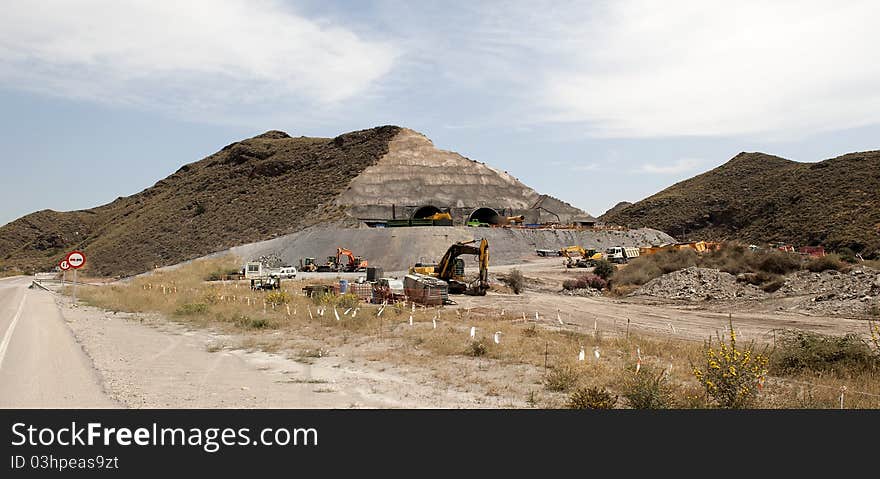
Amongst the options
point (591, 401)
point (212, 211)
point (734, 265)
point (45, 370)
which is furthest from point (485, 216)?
point (591, 401)

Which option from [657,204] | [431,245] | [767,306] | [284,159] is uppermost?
[284,159]

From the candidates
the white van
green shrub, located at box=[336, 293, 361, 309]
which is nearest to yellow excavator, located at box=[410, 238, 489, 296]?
green shrub, located at box=[336, 293, 361, 309]

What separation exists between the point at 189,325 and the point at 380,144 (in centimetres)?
8892

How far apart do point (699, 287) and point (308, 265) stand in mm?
34733

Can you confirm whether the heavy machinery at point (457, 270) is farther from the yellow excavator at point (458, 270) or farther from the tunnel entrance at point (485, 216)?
the tunnel entrance at point (485, 216)

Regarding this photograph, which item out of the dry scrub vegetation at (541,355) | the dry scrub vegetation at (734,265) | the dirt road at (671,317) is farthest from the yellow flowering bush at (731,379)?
the dry scrub vegetation at (734,265)

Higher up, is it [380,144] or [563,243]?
[380,144]

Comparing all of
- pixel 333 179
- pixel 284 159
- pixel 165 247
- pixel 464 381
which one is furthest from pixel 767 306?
pixel 284 159

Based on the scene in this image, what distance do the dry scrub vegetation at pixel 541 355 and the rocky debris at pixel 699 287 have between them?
1449 cm

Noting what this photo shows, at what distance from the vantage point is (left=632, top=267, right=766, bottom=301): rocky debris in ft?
119

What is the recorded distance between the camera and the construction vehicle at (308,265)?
195 feet

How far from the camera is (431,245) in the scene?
62.2 m

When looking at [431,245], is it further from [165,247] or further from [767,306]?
[165,247]

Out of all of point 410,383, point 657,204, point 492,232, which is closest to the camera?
point 410,383
